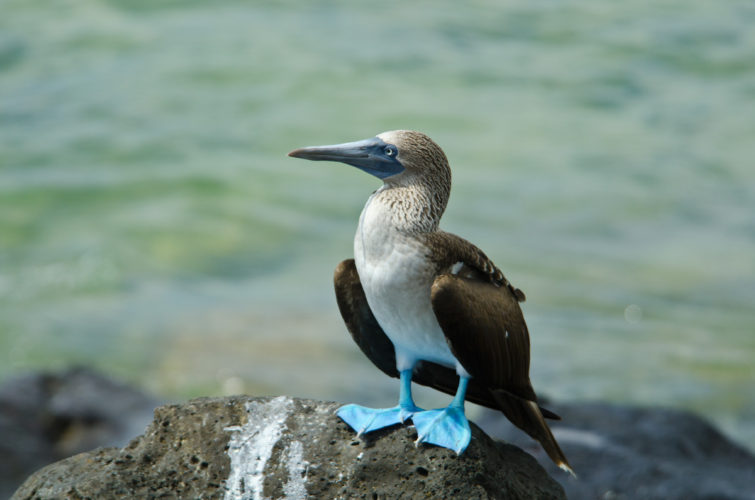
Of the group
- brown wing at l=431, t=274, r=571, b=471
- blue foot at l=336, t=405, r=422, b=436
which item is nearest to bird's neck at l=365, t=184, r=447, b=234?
brown wing at l=431, t=274, r=571, b=471

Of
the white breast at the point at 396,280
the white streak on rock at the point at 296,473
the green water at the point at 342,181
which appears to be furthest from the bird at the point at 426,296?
the green water at the point at 342,181

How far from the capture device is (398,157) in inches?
155

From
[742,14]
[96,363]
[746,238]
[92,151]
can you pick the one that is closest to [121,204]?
[92,151]

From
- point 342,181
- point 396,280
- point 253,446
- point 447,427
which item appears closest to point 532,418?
point 447,427

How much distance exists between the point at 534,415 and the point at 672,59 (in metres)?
16.8

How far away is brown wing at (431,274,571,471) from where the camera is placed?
3.73 metres

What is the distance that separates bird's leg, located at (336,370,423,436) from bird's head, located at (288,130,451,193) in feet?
2.98

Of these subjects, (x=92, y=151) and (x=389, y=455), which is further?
(x=92, y=151)

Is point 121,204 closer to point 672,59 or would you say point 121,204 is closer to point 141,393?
point 141,393

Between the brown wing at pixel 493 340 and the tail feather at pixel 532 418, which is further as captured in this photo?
the tail feather at pixel 532 418

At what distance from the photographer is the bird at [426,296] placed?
379 cm

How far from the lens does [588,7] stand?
837 inches

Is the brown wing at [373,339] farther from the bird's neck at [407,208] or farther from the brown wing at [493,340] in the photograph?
the bird's neck at [407,208]

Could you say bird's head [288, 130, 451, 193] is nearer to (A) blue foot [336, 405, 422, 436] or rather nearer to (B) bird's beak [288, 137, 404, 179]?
(B) bird's beak [288, 137, 404, 179]
